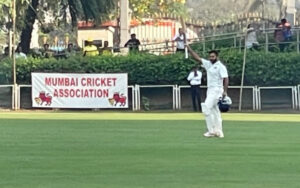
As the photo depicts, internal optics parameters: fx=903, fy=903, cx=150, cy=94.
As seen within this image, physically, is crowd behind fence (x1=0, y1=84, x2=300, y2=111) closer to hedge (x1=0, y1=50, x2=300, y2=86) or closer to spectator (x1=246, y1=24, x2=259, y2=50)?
hedge (x1=0, y1=50, x2=300, y2=86)

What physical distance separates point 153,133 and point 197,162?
6.96 metres

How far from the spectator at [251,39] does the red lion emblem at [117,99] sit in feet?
19.9

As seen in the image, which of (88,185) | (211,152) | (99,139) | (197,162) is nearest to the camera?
(88,185)

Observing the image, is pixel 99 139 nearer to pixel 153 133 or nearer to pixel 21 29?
pixel 153 133

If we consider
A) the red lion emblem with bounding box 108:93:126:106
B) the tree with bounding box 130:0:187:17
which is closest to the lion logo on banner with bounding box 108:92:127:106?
the red lion emblem with bounding box 108:93:126:106

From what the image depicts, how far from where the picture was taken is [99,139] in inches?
771

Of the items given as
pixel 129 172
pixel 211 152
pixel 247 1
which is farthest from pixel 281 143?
pixel 247 1

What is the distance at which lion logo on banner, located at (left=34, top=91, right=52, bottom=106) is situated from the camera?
123 ft

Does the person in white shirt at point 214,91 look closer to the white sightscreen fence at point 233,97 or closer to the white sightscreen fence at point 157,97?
the white sightscreen fence at point 233,97

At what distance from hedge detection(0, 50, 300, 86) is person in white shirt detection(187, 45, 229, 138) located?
17778 millimetres

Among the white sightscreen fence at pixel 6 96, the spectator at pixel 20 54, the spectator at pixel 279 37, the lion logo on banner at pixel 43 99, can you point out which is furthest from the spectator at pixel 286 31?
the white sightscreen fence at pixel 6 96

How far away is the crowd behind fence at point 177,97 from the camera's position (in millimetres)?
37719

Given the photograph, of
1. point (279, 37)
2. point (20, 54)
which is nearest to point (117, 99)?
point (20, 54)

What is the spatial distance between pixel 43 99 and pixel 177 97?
5625 millimetres
